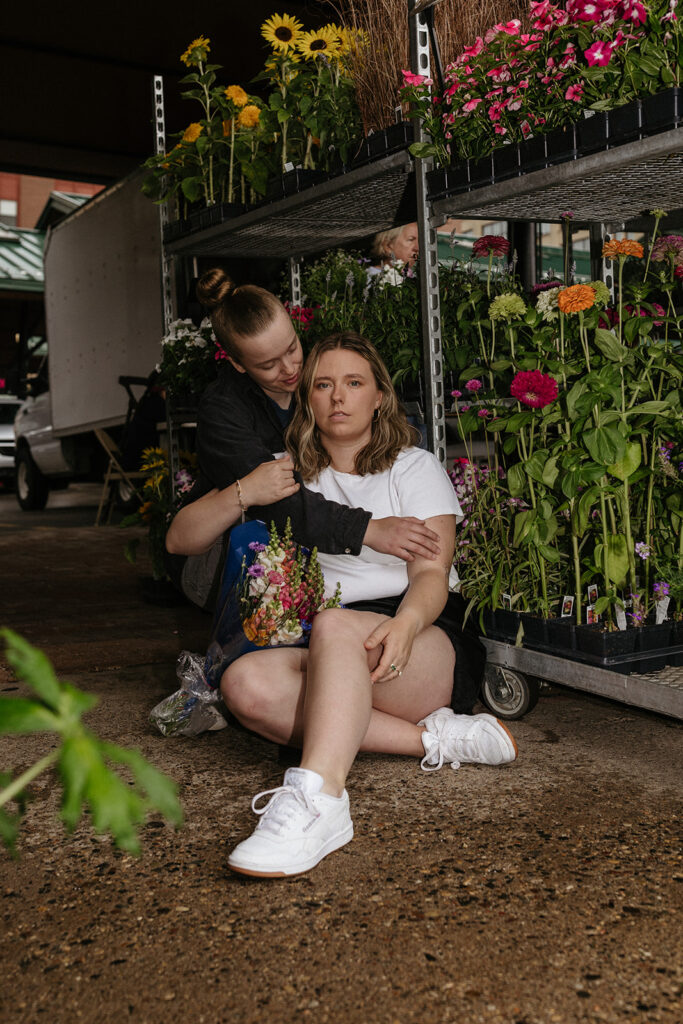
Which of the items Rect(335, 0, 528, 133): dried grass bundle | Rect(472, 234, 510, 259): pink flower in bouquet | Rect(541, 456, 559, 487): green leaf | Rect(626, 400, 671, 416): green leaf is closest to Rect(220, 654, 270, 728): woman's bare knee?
Rect(541, 456, 559, 487): green leaf

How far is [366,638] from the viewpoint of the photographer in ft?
7.29

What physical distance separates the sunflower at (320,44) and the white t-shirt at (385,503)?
183cm

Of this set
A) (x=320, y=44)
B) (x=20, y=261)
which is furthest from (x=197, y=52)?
(x=20, y=261)

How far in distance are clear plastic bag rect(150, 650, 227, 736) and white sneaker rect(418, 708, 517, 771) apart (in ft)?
1.97

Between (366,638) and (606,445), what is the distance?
0.75 metres

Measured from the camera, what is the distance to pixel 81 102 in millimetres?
7730

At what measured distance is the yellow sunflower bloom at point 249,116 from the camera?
389cm

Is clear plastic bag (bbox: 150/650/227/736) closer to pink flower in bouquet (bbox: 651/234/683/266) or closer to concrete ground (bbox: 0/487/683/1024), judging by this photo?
concrete ground (bbox: 0/487/683/1024)

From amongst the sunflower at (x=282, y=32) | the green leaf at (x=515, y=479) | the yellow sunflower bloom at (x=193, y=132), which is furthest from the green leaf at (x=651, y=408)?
the yellow sunflower bloom at (x=193, y=132)

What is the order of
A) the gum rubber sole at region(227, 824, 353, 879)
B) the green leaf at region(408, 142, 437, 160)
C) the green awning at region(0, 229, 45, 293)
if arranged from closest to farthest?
the gum rubber sole at region(227, 824, 353, 879), the green leaf at region(408, 142, 437, 160), the green awning at region(0, 229, 45, 293)

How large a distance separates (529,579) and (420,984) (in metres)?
1.45

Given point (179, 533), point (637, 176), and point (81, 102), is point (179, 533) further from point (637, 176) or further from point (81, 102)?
point (81, 102)

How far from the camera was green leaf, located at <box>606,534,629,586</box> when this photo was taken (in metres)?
2.49

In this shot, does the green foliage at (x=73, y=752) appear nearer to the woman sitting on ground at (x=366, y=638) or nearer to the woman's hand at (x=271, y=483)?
the woman sitting on ground at (x=366, y=638)
